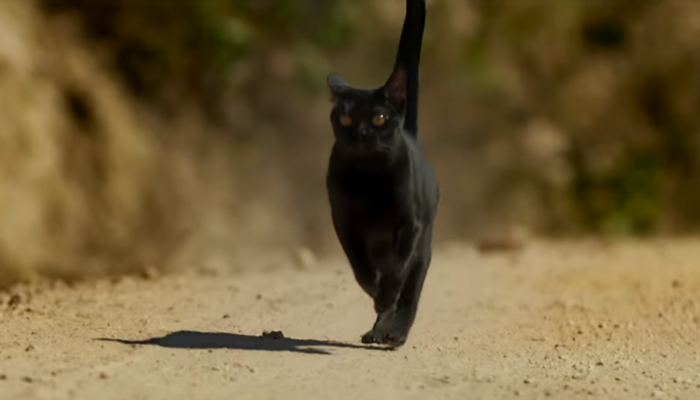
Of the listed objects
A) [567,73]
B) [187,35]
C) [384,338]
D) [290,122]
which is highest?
[567,73]

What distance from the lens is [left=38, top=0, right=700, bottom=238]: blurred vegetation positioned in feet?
30.3

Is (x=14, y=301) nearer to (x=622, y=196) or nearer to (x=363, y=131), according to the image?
(x=363, y=131)

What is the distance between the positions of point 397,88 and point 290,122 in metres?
5.62

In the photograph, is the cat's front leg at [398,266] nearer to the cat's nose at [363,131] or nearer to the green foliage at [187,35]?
the cat's nose at [363,131]

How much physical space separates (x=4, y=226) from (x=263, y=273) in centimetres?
184

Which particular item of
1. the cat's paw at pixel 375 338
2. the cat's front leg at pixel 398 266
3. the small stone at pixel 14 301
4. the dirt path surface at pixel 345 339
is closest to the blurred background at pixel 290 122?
the small stone at pixel 14 301

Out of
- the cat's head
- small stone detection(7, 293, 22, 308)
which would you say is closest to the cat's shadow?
the cat's head

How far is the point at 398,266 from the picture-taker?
394 centimetres

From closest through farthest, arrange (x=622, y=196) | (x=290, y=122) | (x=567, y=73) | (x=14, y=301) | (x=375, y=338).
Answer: (x=375, y=338), (x=14, y=301), (x=290, y=122), (x=622, y=196), (x=567, y=73)

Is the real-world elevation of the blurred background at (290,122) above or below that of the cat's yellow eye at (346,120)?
above

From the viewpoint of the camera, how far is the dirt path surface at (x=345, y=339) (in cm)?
340

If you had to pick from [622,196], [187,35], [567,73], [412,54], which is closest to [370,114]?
[412,54]

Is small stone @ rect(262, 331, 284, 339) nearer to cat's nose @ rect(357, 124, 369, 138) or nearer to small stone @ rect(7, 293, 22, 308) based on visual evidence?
cat's nose @ rect(357, 124, 369, 138)

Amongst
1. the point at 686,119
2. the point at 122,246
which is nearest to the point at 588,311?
the point at 122,246
